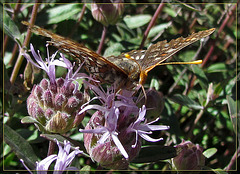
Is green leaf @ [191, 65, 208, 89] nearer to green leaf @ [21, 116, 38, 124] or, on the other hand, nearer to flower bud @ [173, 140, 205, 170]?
flower bud @ [173, 140, 205, 170]

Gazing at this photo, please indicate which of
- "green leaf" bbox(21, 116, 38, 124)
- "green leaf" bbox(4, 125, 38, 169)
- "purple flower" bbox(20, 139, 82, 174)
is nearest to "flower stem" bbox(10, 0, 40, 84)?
"green leaf" bbox(4, 125, 38, 169)

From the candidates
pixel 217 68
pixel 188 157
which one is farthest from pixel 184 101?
pixel 217 68

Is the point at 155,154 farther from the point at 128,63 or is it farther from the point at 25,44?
the point at 25,44

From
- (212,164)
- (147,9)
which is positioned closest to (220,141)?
(212,164)

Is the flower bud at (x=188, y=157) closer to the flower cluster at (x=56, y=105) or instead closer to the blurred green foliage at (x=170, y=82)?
the blurred green foliage at (x=170, y=82)

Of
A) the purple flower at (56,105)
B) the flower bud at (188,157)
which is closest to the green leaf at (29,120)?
the purple flower at (56,105)
